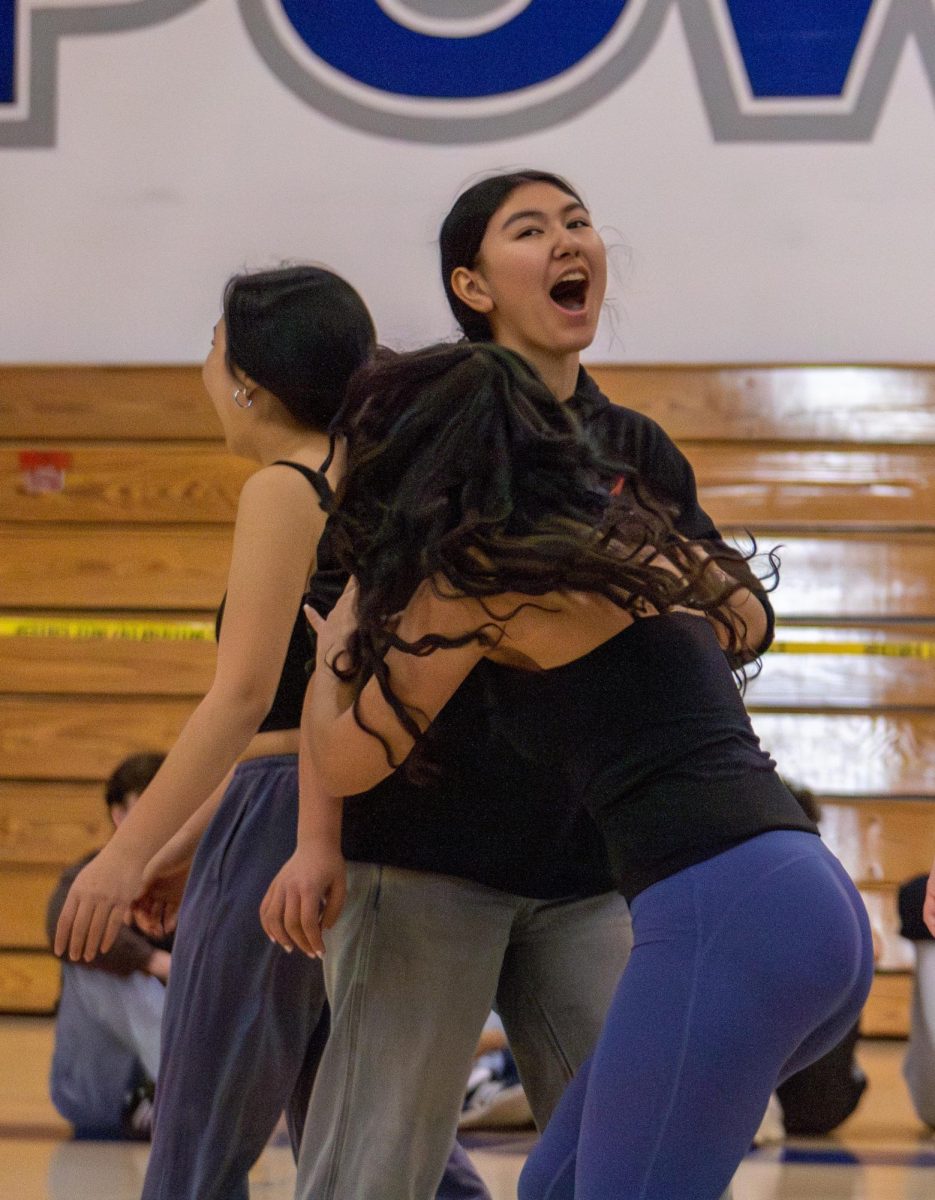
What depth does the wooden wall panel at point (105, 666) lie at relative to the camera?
5727mm

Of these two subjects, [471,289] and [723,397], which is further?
[723,397]

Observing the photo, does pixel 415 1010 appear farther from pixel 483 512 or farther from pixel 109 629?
pixel 109 629

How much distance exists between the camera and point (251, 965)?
6.15 feet

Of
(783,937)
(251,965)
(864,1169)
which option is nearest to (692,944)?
(783,937)

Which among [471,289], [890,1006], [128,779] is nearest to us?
[471,289]

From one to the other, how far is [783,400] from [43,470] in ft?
9.02

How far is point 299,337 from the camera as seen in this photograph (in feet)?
6.57

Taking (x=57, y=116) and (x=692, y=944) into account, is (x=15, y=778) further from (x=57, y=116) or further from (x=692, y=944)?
(x=692, y=944)

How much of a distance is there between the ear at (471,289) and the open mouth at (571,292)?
0.29 feet

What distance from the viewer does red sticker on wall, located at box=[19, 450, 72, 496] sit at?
5.82m

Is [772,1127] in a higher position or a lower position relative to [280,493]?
lower

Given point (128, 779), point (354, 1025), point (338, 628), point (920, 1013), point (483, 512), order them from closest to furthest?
point (483, 512) < point (338, 628) < point (354, 1025) < point (920, 1013) < point (128, 779)

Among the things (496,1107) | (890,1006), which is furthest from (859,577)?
(496,1107)

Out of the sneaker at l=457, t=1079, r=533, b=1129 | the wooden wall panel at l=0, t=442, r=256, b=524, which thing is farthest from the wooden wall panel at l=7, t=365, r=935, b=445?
the sneaker at l=457, t=1079, r=533, b=1129
